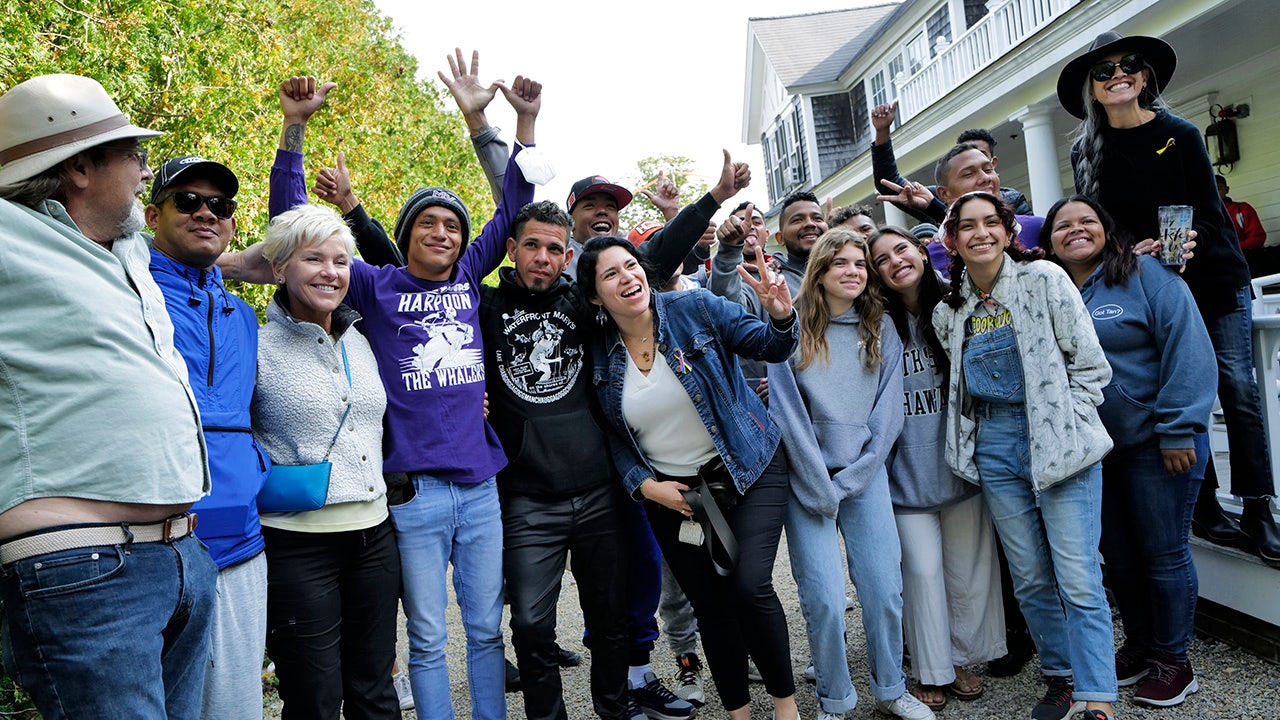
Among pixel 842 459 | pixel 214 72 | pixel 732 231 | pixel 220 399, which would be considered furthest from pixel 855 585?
pixel 214 72

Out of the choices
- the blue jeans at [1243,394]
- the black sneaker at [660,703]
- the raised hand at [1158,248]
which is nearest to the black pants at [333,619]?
the black sneaker at [660,703]

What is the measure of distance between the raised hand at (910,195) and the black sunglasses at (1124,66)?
1.02 m

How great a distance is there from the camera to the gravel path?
341 cm

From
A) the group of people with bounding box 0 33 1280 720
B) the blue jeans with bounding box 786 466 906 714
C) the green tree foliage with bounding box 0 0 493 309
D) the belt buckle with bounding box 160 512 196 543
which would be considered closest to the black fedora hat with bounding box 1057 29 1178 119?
the group of people with bounding box 0 33 1280 720

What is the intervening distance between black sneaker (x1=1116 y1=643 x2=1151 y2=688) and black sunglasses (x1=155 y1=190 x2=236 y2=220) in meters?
4.24

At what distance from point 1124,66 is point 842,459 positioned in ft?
7.59

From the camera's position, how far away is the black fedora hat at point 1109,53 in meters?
3.80

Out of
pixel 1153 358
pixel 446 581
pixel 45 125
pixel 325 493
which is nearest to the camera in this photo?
pixel 45 125

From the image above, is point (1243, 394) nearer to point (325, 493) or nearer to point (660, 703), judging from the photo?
point (660, 703)

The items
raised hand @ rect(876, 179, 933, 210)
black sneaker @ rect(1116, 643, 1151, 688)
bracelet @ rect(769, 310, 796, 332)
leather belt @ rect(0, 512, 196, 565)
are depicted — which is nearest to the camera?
leather belt @ rect(0, 512, 196, 565)

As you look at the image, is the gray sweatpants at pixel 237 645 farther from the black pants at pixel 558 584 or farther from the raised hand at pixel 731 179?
the raised hand at pixel 731 179

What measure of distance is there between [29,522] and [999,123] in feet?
43.7

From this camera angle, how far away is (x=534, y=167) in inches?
150

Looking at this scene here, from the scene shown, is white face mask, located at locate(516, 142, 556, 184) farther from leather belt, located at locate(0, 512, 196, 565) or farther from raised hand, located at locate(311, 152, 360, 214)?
leather belt, located at locate(0, 512, 196, 565)
